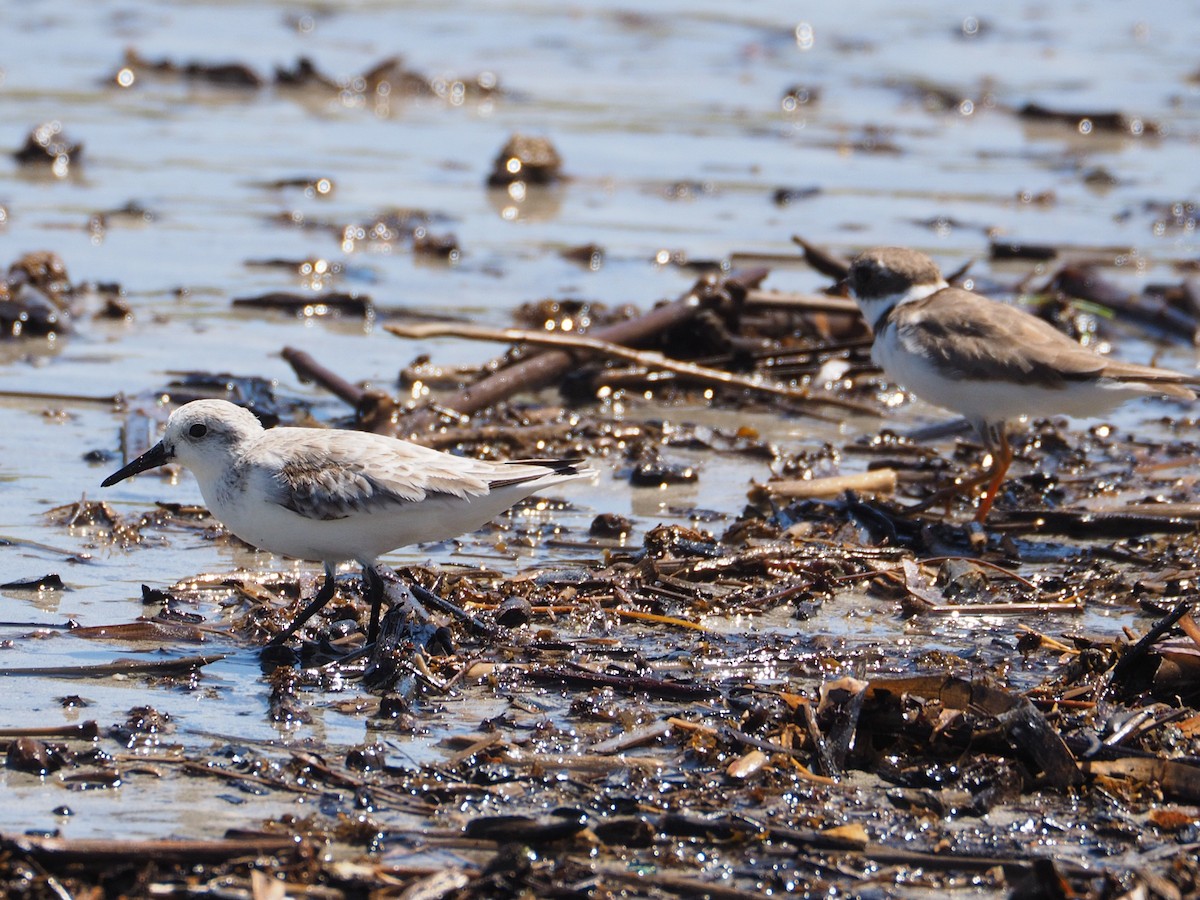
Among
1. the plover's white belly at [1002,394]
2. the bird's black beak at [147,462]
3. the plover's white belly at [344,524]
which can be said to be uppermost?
the plover's white belly at [1002,394]

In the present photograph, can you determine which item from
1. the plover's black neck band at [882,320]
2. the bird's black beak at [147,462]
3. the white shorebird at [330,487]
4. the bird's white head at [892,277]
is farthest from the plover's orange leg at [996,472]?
the bird's black beak at [147,462]

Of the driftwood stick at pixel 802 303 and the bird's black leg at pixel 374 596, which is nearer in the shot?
the bird's black leg at pixel 374 596

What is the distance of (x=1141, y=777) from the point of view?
4.48m

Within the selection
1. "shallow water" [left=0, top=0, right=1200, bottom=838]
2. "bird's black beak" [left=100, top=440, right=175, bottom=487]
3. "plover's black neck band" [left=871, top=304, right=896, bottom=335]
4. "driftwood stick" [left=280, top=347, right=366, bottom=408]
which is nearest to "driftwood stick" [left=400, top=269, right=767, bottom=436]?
"driftwood stick" [left=280, top=347, right=366, bottom=408]

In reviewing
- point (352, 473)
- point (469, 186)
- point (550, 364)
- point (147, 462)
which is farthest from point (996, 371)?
point (469, 186)

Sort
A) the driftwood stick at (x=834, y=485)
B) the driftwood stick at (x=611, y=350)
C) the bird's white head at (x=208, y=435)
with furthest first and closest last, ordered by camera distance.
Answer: the driftwood stick at (x=611, y=350)
the driftwood stick at (x=834, y=485)
the bird's white head at (x=208, y=435)

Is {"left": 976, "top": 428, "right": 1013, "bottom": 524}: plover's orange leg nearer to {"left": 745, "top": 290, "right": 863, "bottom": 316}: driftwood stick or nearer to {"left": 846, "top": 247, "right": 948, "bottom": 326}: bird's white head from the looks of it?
{"left": 846, "top": 247, "right": 948, "bottom": 326}: bird's white head

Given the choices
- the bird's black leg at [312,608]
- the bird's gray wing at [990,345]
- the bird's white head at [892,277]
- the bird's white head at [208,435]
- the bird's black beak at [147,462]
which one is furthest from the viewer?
the bird's white head at [892,277]

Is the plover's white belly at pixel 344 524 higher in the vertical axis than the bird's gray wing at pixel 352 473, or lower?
lower

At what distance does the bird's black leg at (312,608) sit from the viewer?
5.35 m

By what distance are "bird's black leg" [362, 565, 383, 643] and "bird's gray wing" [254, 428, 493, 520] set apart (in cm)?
26

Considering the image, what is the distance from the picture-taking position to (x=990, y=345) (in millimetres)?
7348

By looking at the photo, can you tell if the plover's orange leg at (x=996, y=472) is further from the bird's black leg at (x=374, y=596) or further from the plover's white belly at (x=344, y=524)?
the bird's black leg at (x=374, y=596)

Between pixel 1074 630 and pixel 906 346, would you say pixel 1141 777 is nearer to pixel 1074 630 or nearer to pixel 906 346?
pixel 1074 630
